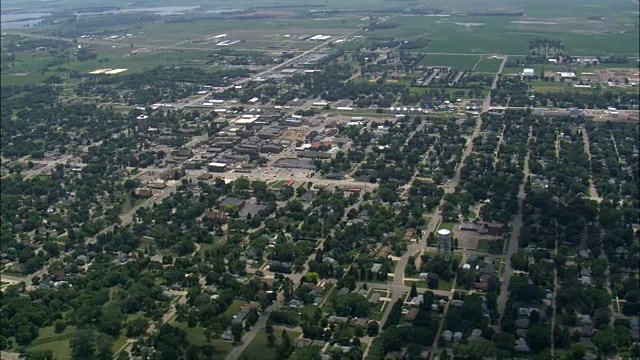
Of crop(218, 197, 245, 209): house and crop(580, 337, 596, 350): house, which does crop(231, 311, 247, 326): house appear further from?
crop(580, 337, 596, 350): house

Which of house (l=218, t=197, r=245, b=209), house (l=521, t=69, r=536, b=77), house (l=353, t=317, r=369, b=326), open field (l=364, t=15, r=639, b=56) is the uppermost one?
open field (l=364, t=15, r=639, b=56)

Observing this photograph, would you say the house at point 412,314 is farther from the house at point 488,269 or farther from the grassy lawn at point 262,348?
the house at point 488,269

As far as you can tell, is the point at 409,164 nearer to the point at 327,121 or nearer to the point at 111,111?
the point at 327,121

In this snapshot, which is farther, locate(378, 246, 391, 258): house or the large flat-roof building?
the large flat-roof building

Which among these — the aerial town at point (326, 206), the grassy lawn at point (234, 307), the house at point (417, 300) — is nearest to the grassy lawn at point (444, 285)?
the aerial town at point (326, 206)

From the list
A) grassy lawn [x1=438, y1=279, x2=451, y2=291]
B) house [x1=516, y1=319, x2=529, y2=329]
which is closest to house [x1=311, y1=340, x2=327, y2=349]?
grassy lawn [x1=438, y1=279, x2=451, y2=291]

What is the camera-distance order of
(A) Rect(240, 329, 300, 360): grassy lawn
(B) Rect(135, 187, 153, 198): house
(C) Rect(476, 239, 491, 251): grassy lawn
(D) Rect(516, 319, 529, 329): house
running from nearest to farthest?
(A) Rect(240, 329, 300, 360): grassy lawn < (D) Rect(516, 319, 529, 329): house < (C) Rect(476, 239, 491, 251): grassy lawn < (B) Rect(135, 187, 153, 198): house

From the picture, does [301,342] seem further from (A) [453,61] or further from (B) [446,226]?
(A) [453,61]
